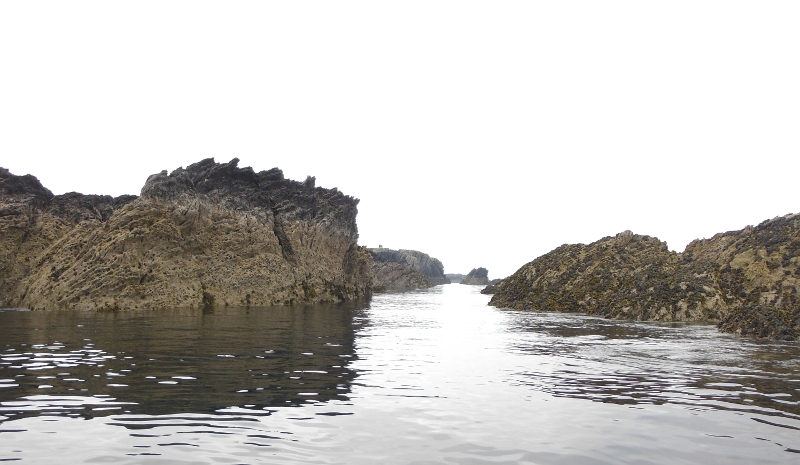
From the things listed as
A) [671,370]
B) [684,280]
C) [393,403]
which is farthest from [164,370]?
[684,280]

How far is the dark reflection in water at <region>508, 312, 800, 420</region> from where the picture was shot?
12.3 meters

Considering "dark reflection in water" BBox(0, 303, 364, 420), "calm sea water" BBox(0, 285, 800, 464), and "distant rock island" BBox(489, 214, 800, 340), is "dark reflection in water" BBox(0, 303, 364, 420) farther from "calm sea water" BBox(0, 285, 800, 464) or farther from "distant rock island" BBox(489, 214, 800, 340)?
"distant rock island" BBox(489, 214, 800, 340)

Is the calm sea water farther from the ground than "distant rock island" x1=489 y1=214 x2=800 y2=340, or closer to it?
closer to it

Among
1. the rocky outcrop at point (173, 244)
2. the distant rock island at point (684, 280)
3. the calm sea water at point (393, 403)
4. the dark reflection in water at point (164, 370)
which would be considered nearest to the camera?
the calm sea water at point (393, 403)

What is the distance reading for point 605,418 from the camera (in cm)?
1057

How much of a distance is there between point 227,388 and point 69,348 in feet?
36.7

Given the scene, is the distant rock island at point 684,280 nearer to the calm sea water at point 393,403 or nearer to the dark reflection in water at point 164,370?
the calm sea water at point 393,403

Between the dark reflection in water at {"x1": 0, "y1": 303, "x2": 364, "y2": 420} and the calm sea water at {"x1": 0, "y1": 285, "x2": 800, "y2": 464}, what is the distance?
71 mm

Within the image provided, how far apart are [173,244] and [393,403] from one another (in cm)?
5175

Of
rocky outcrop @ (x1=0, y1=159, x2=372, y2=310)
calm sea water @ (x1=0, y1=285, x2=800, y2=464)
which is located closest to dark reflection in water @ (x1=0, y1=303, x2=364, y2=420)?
calm sea water @ (x1=0, y1=285, x2=800, y2=464)

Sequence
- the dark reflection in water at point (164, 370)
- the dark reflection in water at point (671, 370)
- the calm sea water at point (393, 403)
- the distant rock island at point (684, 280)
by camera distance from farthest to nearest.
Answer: the distant rock island at point (684, 280)
the dark reflection in water at point (671, 370)
the dark reflection in water at point (164, 370)
the calm sea water at point (393, 403)

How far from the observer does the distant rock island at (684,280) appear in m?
31.7

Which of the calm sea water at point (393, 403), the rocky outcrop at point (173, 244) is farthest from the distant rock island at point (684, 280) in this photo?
the rocky outcrop at point (173, 244)

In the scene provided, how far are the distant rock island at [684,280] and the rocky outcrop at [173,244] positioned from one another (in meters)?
29.5
